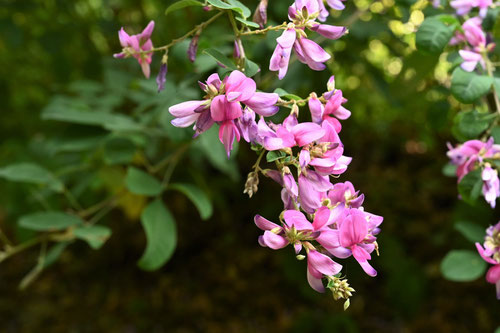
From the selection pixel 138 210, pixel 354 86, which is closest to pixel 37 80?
pixel 138 210

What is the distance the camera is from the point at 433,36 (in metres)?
0.71

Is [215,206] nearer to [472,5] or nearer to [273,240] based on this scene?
[472,5]

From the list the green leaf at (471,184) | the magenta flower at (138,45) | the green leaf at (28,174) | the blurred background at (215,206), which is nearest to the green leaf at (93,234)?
the green leaf at (28,174)

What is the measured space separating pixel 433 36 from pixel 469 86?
0.10 metres

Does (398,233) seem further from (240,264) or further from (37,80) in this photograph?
(37,80)

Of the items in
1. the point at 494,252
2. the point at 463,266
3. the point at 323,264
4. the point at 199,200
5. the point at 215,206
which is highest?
the point at 323,264

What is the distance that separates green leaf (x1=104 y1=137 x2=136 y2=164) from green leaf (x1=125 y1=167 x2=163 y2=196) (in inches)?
2.0

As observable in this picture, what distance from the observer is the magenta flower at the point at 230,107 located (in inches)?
18.3

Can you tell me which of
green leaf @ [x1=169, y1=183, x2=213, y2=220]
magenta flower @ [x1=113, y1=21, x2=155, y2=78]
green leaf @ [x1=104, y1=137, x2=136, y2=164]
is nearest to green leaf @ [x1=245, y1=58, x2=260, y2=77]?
magenta flower @ [x1=113, y1=21, x2=155, y2=78]

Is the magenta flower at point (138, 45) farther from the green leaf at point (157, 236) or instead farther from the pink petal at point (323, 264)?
the green leaf at point (157, 236)

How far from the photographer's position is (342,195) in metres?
0.52

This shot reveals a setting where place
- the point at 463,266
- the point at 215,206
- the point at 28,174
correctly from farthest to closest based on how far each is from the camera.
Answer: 1. the point at 215,206
2. the point at 28,174
3. the point at 463,266

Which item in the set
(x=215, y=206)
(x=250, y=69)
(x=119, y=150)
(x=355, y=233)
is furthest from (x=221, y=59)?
(x=215, y=206)

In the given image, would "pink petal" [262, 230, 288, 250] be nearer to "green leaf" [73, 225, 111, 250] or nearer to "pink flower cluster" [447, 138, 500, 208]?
"pink flower cluster" [447, 138, 500, 208]
